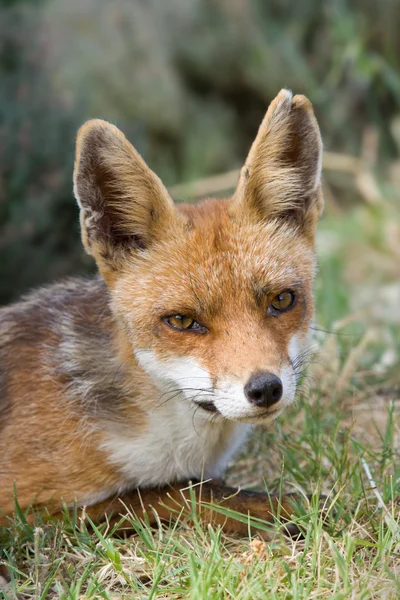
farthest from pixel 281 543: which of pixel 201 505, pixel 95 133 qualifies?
pixel 95 133

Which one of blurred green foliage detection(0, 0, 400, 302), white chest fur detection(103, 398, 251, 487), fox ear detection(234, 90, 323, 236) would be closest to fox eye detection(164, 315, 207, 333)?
white chest fur detection(103, 398, 251, 487)

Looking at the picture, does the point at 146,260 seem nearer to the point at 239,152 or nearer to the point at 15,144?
the point at 15,144

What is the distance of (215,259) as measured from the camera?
13.1 feet

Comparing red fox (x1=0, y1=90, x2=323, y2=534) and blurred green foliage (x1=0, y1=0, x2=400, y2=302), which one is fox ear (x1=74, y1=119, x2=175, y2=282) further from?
blurred green foliage (x1=0, y1=0, x2=400, y2=302)

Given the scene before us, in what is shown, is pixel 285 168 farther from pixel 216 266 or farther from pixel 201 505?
pixel 201 505

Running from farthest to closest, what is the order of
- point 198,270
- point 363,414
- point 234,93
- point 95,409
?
point 234,93 < point 363,414 < point 95,409 < point 198,270

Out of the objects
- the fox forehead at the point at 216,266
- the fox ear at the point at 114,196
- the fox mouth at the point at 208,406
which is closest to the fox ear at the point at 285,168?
the fox forehead at the point at 216,266

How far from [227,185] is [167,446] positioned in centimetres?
752

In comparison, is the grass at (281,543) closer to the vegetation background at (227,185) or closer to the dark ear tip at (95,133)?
the vegetation background at (227,185)

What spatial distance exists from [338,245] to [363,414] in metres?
5.52

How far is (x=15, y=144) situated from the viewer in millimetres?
8664

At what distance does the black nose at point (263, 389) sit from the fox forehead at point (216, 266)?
19.4 inches

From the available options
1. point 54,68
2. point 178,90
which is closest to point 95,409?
point 54,68

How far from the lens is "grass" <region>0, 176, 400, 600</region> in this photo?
3.35 meters
